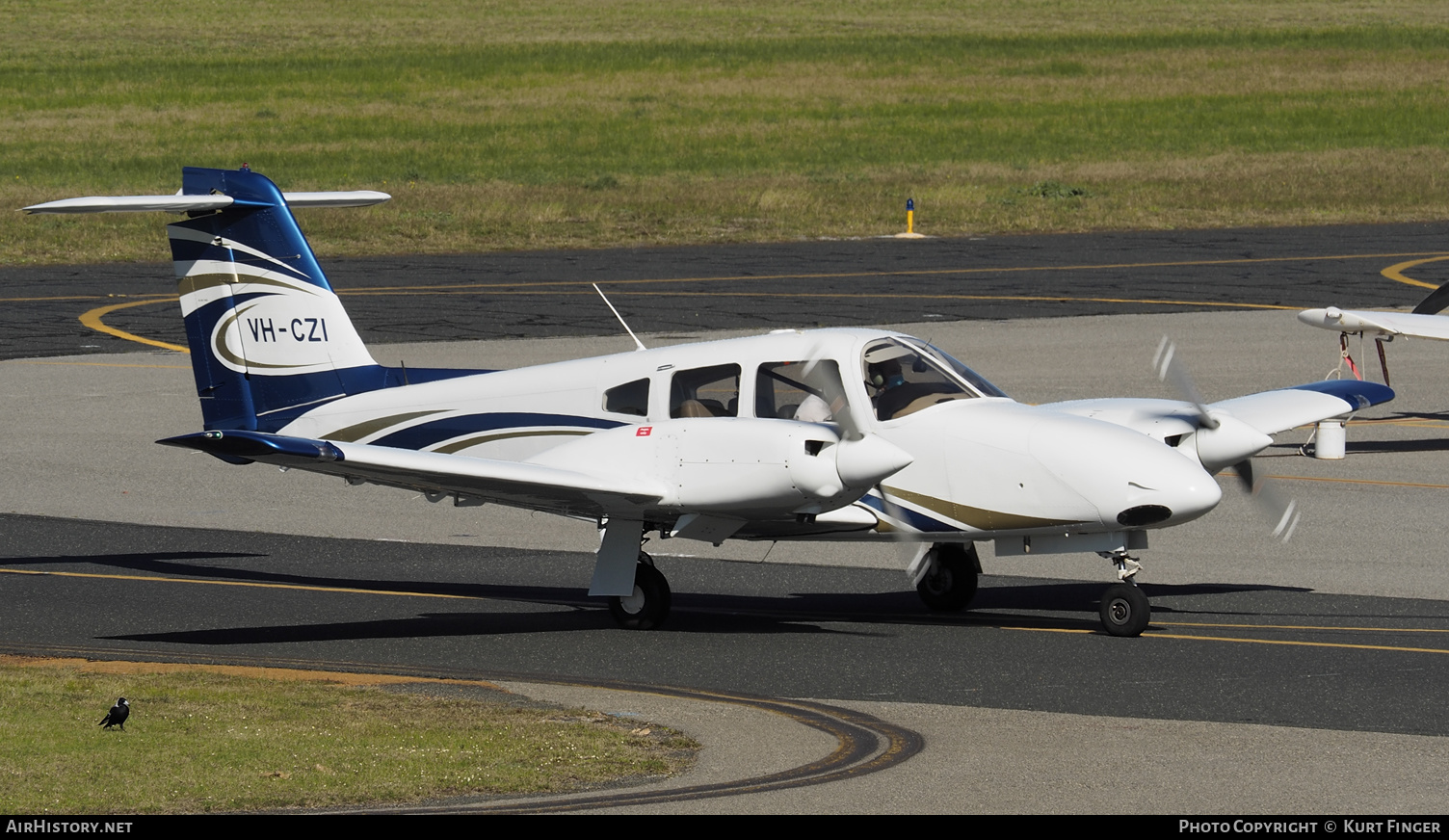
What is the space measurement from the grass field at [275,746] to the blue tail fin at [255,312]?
4.10m

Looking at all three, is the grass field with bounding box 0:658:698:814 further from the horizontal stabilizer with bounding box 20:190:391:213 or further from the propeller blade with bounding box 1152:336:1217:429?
the propeller blade with bounding box 1152:336:1217:429

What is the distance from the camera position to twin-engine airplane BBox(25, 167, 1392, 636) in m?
12.8

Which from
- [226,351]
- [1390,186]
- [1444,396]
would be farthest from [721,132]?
[226,351]

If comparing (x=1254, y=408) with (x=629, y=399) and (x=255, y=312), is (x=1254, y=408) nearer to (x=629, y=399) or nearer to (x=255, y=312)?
(x=629, y=399)

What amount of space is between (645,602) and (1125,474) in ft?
12.1

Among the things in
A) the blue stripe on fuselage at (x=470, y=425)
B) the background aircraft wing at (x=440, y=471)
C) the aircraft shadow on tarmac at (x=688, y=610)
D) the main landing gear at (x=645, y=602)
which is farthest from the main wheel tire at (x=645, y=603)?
the blue stripe on fuselage at (x=470, y=425)

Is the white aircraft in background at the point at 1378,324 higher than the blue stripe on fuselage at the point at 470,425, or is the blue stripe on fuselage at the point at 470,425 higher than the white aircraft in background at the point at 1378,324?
the white aircraft in background at the point at 1378,324

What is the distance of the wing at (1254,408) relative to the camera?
550 inches

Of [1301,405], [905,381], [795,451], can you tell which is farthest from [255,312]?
[1301,405]

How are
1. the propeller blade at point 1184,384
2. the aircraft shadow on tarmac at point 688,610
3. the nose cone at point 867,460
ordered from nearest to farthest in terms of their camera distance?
the nose cone at point 867,460
the propeller blade at point 1184,384
the aircraft shadow on tarmac at point 688,610

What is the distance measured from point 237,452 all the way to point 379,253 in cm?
3387

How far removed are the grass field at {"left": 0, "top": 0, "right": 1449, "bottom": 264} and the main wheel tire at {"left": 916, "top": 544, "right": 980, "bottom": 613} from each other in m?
33.1

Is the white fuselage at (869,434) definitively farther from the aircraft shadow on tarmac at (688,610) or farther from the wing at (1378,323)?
the wing at (1378,323)

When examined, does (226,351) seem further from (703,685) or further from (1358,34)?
(1358,34)
